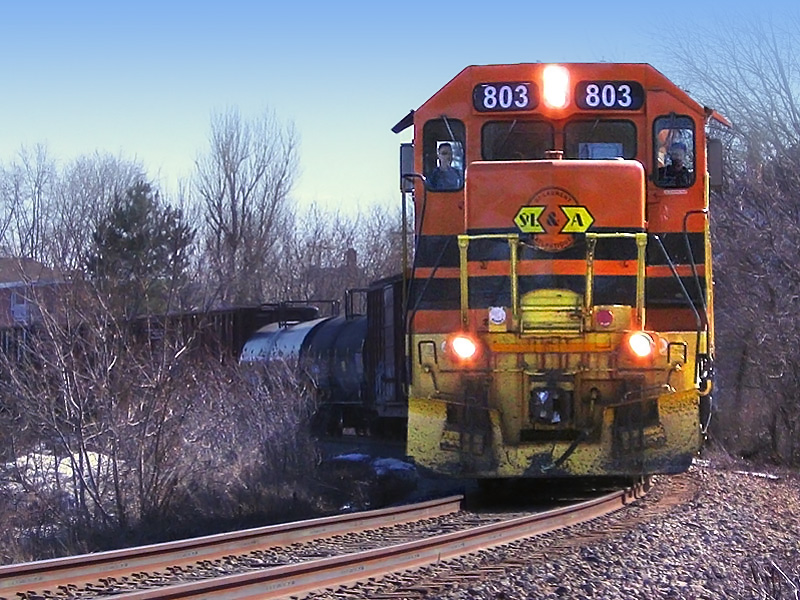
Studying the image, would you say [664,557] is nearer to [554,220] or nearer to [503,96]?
[554,220]

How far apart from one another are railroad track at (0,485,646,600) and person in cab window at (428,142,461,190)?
262 centimetres

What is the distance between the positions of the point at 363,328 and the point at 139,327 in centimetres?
364

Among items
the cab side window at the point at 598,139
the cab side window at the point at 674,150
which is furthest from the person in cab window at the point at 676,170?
the cab side window at the point at 598,139

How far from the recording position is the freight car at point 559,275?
8.93m

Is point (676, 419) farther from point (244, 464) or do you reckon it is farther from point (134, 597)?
point (244, 464)


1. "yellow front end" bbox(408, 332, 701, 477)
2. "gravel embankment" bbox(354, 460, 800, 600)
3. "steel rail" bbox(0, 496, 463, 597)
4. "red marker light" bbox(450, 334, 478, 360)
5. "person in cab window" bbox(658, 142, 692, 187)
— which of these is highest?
"person in cab window" bbox(658, 142, 692, 187)

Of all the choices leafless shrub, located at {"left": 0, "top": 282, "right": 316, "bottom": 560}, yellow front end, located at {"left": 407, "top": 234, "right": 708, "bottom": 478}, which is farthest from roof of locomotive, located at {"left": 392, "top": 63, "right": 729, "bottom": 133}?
leafless shrub, located at {"left": 0, "top": 282, "right": 316, "bottom": 560}

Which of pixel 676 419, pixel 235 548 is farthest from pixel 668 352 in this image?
pixel 235 548

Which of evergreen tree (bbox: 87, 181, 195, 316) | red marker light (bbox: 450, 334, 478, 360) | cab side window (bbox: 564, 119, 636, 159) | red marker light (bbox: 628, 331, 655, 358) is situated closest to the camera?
red marker light (bbox: 628, 331, 655, 358)

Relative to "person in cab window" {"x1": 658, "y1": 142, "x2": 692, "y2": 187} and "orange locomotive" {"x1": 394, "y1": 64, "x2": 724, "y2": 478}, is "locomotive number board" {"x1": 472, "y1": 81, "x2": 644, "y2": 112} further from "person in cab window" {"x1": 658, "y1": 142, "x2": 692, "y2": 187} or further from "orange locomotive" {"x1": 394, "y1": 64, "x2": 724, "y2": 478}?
"person in cab window" {"x1": 658, "y1": 142, "x2": 692, "y2": 187}

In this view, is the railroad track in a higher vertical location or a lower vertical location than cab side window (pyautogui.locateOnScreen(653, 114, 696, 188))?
lower

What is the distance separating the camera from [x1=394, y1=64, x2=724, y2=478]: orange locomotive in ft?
29.3

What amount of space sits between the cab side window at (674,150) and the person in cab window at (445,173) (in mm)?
1667

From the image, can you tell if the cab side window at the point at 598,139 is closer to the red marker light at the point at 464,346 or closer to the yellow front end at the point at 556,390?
the yellow front end at the point at 556,390
